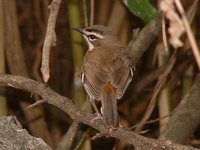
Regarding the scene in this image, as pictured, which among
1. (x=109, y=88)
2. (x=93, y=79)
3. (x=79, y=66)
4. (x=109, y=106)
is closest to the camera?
(x=109, y=106)

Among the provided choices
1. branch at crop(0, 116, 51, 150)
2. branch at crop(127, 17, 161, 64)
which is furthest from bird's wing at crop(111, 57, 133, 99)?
branch at crop(0, 116, 51, 150)

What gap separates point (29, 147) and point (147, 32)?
1.91 m

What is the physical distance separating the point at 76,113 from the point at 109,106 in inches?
15.6

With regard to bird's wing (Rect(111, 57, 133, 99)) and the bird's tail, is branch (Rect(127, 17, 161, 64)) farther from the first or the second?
the bird's tail

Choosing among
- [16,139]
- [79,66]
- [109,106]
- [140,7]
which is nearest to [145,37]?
[140,7]

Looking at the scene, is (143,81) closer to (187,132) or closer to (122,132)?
(187,132)

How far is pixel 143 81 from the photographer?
5.66 m

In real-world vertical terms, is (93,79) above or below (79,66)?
above

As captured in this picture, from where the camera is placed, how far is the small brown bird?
354 cm

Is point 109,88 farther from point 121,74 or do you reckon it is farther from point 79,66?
point 79,66

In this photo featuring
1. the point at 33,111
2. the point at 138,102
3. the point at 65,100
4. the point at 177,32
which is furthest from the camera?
the point at 138,102

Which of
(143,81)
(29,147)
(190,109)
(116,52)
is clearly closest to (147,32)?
(116,52)

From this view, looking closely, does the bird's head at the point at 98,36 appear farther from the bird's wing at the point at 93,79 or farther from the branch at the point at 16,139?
the branch at the point at 16,139

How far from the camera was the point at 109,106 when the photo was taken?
3490 millimetres
